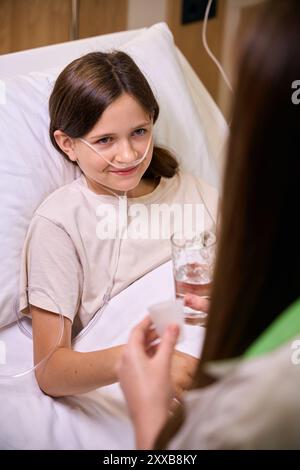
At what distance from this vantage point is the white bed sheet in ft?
2.81

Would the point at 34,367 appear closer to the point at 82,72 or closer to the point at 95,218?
the point at 95,218

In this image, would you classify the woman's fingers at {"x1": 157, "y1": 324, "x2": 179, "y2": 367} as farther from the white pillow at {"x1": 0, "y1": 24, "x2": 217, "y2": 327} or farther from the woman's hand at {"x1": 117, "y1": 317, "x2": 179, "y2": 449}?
the white pillow at {"x1": 0, "y1": 24, "x2": 217, "y2": 327}

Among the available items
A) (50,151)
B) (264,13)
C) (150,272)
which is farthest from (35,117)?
(264,13)

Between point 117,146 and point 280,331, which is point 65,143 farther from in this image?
point 280,331

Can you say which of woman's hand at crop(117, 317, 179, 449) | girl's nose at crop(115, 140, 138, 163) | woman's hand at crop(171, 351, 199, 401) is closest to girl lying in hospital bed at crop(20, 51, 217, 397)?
girl's nose at crop(115, 140, 138, 163)

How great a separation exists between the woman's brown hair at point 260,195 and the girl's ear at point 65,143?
1.70 ft

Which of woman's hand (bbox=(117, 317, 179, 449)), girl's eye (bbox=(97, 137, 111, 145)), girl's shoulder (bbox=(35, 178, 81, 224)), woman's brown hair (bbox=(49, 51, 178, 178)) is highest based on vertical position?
woman's brown hair (bbox=(49, 51, 178, 178))

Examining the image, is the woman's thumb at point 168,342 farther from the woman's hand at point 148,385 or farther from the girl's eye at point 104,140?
the girl's eye at point 104,140

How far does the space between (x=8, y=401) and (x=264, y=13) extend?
64 centimetres

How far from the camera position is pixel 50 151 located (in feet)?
3.59

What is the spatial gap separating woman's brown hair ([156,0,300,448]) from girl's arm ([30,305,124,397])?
0.31 m

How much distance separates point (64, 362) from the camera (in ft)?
2.99

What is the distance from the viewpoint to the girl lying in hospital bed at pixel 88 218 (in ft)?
3.07

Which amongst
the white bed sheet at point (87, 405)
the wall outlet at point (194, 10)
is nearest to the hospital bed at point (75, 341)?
the white bed sheet at point (87, 405)
